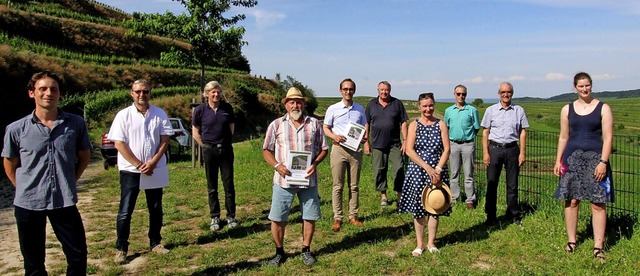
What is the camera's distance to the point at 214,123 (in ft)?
21.8

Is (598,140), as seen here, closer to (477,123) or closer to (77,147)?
(477,123)

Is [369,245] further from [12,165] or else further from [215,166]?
[12,165]

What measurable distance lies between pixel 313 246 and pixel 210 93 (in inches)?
94.9

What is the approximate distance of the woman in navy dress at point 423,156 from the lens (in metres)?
5.43

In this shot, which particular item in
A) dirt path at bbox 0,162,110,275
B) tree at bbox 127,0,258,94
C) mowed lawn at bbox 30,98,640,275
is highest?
tree at bbox 127,0,258,94

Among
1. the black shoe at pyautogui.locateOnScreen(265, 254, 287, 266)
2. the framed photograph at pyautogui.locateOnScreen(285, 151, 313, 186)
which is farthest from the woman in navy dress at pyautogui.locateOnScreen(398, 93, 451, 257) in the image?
the black shoe at pyautogui.locateOnScreen(265, 254, 287, 266)

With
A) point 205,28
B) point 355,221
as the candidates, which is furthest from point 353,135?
point 205,28

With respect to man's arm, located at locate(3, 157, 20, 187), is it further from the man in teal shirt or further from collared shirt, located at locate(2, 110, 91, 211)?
the man in teal shirt

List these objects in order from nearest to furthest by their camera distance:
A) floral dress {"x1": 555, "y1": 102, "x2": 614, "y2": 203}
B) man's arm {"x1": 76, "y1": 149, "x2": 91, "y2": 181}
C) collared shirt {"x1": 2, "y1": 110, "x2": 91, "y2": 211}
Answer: collared shirt {"x1": 2, "y1": 110, "x2": 91, "y2": 211}, man's arm {"x1": 76, "y1": 149, "x2": 91, "y2": 181}, floral dress {"x1": 555, "y1": 102, "x2": 614, "y2": 203}

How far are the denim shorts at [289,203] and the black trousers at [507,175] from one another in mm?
2756

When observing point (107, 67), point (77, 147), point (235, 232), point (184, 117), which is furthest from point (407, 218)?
point (107, 67)

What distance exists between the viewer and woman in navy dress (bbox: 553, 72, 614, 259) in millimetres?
5059

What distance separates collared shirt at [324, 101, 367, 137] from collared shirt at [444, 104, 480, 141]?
167cm

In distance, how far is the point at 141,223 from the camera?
7.18m
